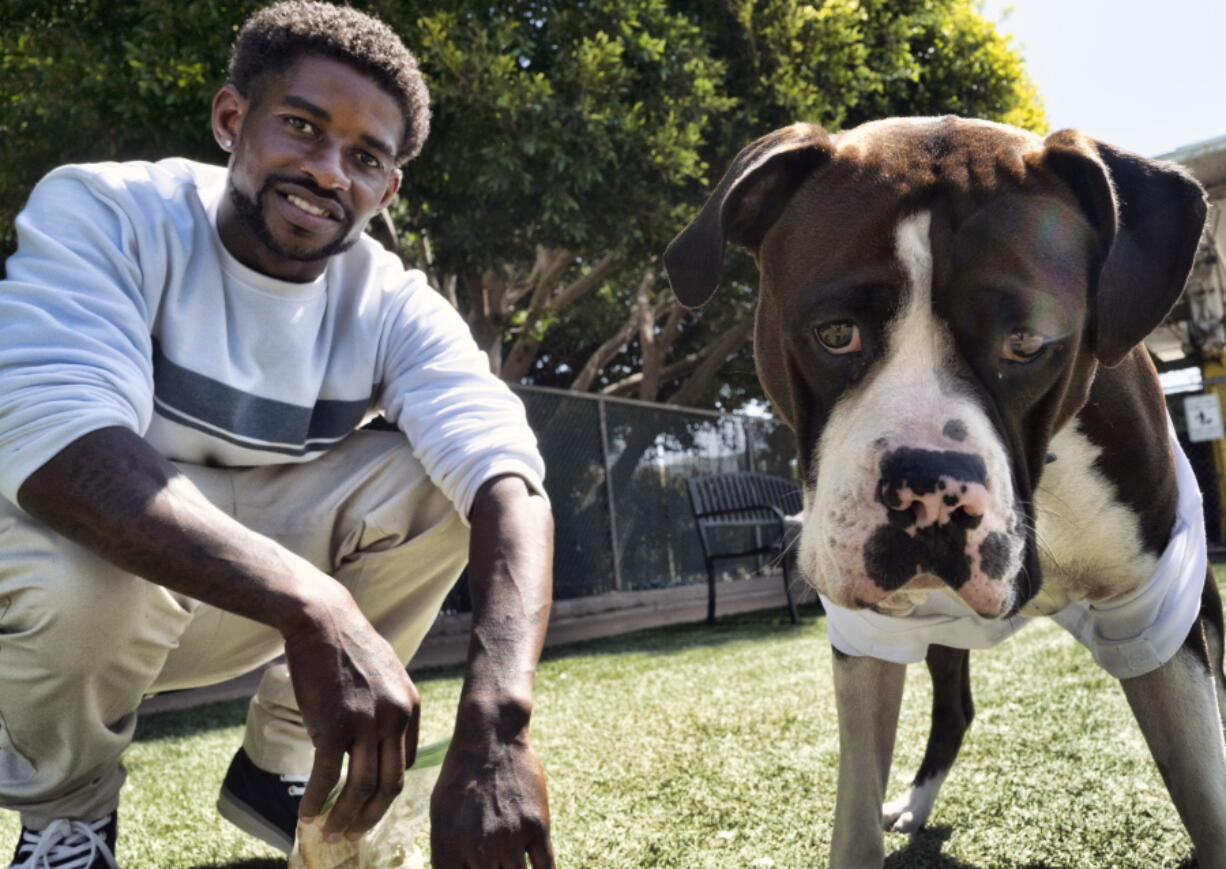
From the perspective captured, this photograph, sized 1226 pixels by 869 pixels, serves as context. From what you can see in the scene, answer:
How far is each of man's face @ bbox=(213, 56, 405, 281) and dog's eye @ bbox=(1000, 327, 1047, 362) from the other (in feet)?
4.61

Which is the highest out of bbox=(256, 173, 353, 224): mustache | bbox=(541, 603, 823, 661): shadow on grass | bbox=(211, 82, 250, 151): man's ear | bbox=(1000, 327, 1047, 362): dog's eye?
bbox=(211, 82, 250, 151): man's ear

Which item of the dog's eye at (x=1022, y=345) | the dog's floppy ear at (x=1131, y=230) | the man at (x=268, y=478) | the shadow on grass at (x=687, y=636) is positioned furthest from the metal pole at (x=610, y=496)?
the dog's eye at (x=1022, y=345)

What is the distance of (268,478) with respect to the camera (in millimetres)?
2307

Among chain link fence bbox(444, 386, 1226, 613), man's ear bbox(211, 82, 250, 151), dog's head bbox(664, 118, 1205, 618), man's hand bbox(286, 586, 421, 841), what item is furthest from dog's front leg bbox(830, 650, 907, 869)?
chain link fence bbox(444, 386, 1226, 613)

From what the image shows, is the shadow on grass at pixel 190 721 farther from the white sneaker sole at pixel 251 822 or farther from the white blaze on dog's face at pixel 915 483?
the white blaze on dog's face at pixel 915 483

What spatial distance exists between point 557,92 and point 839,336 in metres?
6.28

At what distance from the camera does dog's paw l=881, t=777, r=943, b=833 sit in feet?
7.63

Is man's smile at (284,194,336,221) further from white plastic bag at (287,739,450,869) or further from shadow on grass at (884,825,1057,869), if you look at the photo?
shadow on grass at (884,825,1057,869)

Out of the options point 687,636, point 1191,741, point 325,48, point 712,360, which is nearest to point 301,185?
point 325,48

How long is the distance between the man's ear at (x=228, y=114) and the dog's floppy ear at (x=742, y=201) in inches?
45.0

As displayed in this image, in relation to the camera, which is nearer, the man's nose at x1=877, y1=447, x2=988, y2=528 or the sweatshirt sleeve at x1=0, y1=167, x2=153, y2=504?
the man's nose at x1=877, y1=447, x2=988, y2=528

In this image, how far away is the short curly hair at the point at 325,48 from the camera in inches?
93.9

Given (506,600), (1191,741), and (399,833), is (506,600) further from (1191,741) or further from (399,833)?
(1191,741)

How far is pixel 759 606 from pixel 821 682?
5.11 metres
